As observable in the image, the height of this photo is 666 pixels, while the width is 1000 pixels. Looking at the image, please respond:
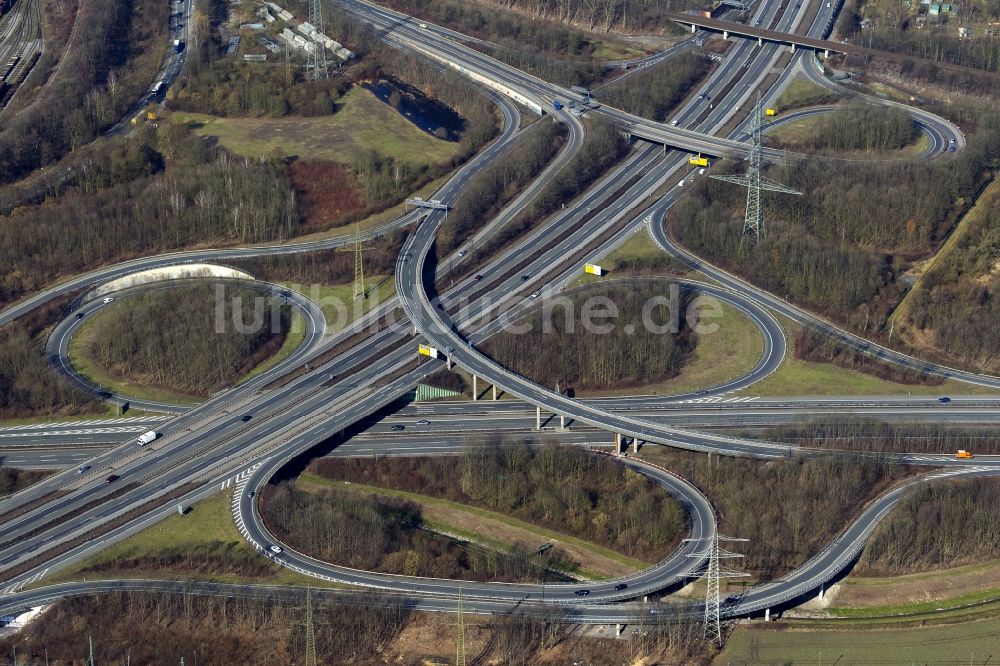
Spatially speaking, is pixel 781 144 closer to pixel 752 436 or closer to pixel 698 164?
pixel 698 164

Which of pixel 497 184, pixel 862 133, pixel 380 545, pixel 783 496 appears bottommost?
pixel 380 545

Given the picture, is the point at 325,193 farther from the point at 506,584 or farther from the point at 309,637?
the point at 309,637

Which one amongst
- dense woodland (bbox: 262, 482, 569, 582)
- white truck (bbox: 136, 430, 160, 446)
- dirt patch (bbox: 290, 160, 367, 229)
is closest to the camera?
dense woodland (bbox: 262, 482, 569, 582)

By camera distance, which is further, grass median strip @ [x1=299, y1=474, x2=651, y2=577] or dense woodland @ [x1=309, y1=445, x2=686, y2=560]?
dense woodland @ [x1=309, y1=445, x2=686, y2=560]

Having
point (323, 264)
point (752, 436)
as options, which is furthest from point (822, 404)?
point (323, 264)

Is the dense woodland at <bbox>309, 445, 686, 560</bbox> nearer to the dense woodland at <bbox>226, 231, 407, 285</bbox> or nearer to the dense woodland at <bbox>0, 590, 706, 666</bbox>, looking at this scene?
the dense woodland at <bbox>0, 590, 706, 666</bbox>

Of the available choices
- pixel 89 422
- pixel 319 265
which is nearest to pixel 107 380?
pixel 89 422

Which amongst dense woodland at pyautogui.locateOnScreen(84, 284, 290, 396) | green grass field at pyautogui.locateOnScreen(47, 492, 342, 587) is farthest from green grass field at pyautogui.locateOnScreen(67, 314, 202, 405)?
green grass field at pyautogui.locateOnScreen(47, 492, 342, 587)
